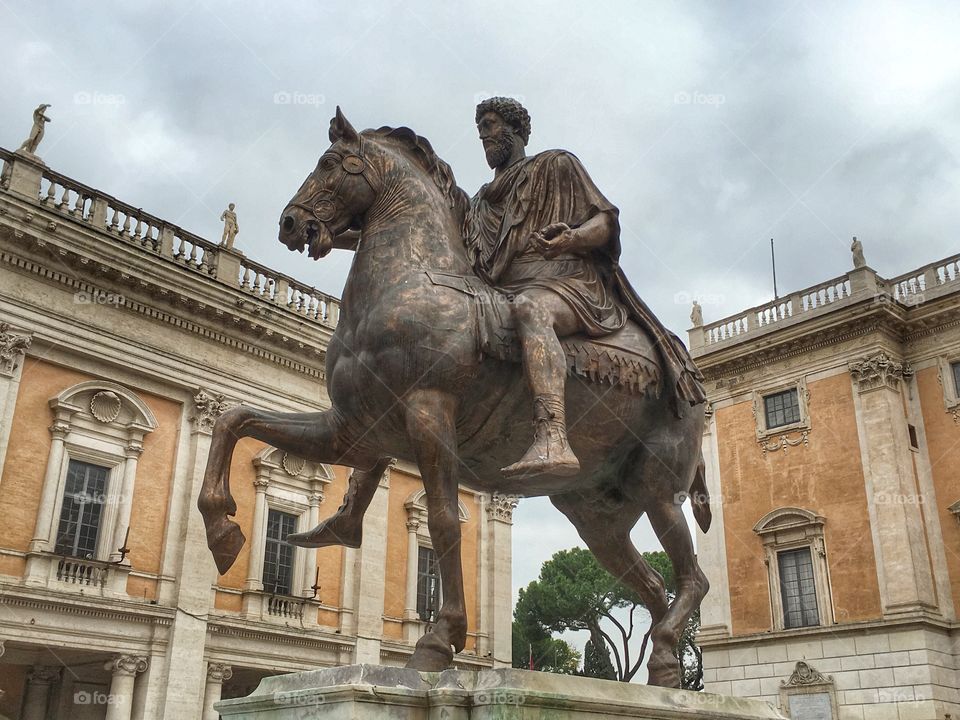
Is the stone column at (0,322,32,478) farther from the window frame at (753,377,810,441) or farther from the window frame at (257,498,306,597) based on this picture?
the window frame at (753,377,810,441)

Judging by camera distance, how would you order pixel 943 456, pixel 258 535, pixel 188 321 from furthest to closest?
pixel 943 456 → pixel 258 535 → pixel 188 321

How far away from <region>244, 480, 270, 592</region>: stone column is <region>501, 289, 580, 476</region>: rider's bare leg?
17.3m

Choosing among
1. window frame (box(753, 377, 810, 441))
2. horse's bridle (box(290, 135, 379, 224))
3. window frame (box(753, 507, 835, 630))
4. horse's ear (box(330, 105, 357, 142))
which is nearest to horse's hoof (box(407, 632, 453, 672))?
horse's bridle (box(290, 135, 379, 224))

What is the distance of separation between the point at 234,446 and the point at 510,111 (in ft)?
7.28

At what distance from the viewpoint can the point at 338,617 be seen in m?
21.6

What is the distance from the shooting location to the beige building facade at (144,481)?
1717 cm

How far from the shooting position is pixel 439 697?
3.26 meters

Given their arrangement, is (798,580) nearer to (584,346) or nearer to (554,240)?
(584,346)

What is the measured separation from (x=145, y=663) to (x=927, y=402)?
20640mm

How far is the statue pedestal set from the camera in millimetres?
3191

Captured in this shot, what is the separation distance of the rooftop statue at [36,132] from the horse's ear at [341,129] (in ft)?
52.9

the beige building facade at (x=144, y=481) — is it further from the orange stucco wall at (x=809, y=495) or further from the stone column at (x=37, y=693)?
the orange stucco wall at (x=809, y=495)

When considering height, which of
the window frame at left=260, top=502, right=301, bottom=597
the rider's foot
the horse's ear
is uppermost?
the window frame at left=260, top=502, right=301, bottom=597

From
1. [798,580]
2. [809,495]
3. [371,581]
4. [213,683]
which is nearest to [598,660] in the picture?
[798,580]
